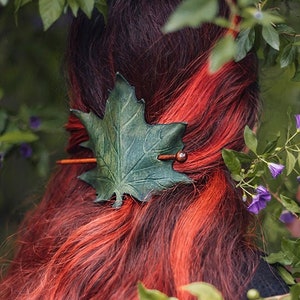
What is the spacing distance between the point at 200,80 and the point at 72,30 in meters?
0.29

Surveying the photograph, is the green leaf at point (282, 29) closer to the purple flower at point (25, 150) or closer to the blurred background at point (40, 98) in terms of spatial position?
the blurred background at point (40, 98)

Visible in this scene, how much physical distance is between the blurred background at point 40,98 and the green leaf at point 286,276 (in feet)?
1.05

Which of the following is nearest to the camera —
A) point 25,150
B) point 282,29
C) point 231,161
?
point 231,161

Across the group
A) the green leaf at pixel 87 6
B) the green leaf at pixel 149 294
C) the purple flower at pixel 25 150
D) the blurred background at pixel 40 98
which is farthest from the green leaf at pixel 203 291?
the purple flower at pixel 25 150

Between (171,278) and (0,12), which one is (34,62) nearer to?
(0,12)

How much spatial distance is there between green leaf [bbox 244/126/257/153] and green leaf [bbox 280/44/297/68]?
0.20m

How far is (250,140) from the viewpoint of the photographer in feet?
4.42

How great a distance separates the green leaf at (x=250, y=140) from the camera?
1.34m

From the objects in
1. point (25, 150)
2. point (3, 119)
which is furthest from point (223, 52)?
point (25, 150)

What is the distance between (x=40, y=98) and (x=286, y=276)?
4.13ft

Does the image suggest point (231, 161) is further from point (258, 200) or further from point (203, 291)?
point (203, 291)

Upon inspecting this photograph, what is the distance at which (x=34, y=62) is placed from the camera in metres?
2.39

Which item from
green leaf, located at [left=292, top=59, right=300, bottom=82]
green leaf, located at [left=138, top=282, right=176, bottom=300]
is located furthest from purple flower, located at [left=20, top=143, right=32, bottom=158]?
green leaf, located at [left=138, top=282, right=176, bottom=300]

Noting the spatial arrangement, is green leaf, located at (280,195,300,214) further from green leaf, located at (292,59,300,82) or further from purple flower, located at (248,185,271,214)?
green leaf, located at (292,59,300,82)
